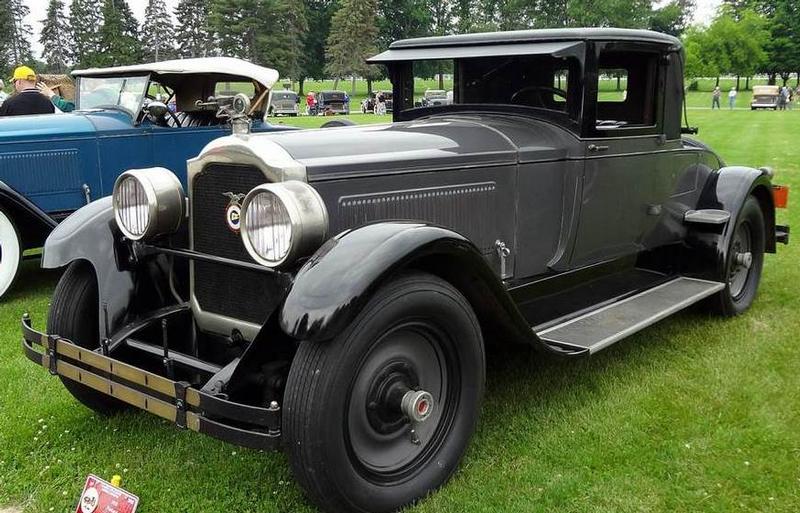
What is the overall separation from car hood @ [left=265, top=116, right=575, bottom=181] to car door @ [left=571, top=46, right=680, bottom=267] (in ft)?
1.05

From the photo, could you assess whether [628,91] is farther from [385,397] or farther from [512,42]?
[385,397]

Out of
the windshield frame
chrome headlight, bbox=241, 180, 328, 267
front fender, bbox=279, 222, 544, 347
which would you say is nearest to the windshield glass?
the windshield frame

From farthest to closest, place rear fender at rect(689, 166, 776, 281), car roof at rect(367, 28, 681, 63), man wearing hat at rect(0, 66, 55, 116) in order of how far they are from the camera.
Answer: man wearing hat at rect(0, 66, 55, 116) < rear fender at rect(689, 166, 776, 281) < car roof at rect(367, 28, 681, 63)

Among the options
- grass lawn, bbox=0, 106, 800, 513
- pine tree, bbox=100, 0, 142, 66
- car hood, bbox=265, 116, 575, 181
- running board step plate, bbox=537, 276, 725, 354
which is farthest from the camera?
pine tree, bbox=100, 0, 142, 66

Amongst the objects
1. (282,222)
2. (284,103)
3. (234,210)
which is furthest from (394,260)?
(284,103)

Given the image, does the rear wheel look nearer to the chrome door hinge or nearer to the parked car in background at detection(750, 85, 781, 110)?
the chrome door hinge

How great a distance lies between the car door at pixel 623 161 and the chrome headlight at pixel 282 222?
1.86 m

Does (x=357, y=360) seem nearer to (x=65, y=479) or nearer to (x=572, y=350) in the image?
(x=572, y=350)

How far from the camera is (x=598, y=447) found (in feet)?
10.6

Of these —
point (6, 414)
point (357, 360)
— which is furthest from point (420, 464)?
point (6, 414)

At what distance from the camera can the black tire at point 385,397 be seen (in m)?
2.39

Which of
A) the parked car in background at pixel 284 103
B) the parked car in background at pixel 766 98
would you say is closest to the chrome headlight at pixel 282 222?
the parked car in background at pixel 284 103

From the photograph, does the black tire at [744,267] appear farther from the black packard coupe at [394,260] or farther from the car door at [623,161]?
the car door at [623,161]

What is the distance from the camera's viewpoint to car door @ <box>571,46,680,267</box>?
157 inches
